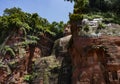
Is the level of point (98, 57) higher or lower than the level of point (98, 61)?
higher

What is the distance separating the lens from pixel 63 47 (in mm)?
25703

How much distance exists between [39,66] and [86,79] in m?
8.36

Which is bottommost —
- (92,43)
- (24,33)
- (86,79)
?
(86,79)

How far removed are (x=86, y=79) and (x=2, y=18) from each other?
41.9 feet

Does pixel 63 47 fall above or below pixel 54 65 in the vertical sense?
above

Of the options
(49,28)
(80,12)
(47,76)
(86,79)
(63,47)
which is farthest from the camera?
(49,28)

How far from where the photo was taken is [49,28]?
2844 cm

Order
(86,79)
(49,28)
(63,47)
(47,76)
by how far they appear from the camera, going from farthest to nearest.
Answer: (49,28), (63,47), (47,76), (86,79)

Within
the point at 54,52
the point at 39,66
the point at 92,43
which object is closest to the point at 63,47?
the point at 54,52

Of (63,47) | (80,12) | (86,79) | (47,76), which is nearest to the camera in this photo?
(86,79)

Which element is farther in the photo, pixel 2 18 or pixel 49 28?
pixel 49 28

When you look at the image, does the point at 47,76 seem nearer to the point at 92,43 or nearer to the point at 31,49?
the point at 31,49

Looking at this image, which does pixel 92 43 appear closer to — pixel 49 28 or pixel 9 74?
pixel 9 74

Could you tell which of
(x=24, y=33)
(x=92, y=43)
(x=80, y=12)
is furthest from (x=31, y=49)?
(x=92, y=43)
